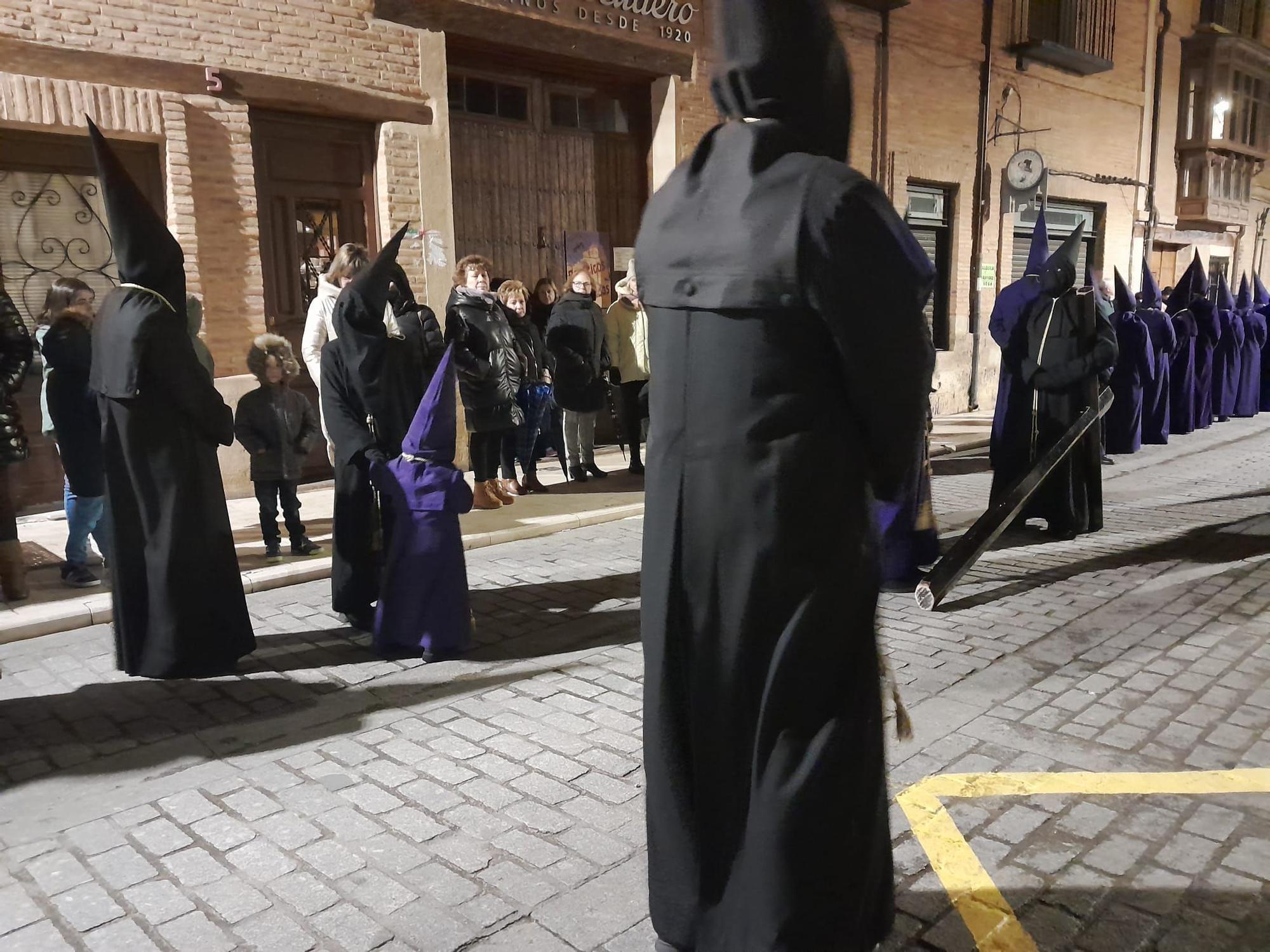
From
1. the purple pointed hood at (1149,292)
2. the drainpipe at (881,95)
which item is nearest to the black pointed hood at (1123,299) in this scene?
the purple pointed hood at (1149,292)

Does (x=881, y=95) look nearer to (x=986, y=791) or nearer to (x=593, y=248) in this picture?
(x=593, y=248)

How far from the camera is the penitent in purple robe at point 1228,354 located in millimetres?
15297

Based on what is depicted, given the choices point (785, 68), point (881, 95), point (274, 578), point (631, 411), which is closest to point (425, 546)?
point (274, 578)

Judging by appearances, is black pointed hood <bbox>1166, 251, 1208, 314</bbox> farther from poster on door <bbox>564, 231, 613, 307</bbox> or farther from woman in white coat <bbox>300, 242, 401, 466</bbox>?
woman in white coat <bbox>300, 242, 401, 466</bbox>

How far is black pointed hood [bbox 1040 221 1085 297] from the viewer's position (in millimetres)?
7609

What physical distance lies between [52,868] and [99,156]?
126 inches

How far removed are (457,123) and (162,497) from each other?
Result: 780 cm

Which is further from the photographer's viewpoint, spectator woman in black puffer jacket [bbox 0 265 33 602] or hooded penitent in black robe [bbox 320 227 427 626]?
spectator woman in black puffer jacket [bbox 0 265 33 602]

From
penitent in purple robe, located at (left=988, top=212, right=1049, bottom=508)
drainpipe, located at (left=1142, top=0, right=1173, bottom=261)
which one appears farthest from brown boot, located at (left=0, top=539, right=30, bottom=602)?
drainpipe, located at (left=1142, top=0, right=1173, bottom=261)

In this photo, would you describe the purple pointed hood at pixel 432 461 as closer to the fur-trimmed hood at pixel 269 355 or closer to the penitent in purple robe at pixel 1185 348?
the fur-trimmed hood at pixel 269 355

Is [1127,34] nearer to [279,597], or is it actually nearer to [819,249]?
[279,597]

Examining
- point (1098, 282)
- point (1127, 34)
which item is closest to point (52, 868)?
point (1098, 282)

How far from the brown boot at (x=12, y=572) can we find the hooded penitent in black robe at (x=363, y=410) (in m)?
2.22

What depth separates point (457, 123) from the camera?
38.0 feet
